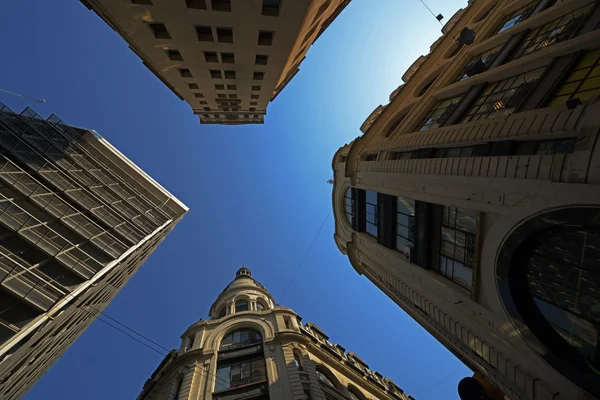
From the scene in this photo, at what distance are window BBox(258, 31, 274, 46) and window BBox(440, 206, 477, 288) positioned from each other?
16.5 metres

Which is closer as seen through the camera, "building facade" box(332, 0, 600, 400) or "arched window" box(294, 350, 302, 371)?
"building facade" box(332, 0, 600, 400)

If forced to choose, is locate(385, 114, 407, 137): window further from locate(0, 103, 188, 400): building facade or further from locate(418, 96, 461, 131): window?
locate(0, 103, 188, 400): building facade

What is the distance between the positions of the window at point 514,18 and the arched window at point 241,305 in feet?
127

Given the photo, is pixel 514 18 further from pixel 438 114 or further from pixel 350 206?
pixel 350 206

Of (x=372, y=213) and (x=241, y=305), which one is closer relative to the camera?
(x=372, y=213)

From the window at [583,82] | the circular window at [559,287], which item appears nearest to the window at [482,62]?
the window at [583,82]

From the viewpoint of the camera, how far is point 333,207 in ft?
107

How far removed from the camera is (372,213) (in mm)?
21984

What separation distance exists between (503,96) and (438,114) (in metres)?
5.07

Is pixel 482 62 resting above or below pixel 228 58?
below

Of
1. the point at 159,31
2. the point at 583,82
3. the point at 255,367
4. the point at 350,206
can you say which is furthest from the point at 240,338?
the point at 583,82

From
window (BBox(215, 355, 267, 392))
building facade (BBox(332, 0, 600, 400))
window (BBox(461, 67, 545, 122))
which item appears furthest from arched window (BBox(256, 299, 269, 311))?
window (BBox(461, 67, 545, 122))

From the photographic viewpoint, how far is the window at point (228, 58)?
2221 centimetres

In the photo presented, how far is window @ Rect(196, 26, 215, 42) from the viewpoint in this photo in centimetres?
1839
